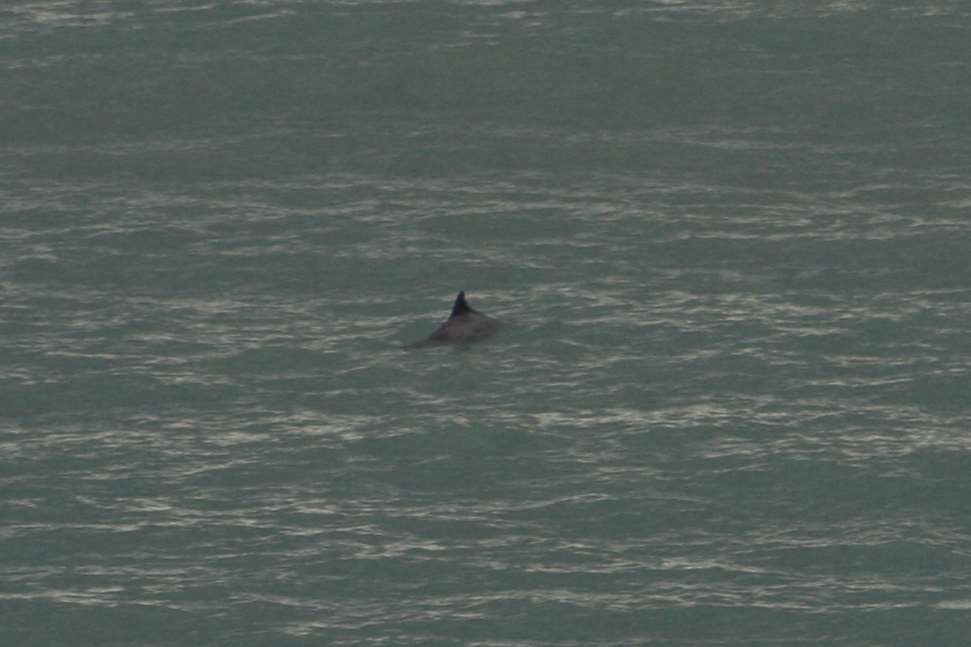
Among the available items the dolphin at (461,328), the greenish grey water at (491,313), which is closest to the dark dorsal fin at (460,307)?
the dolphin at (461,328)

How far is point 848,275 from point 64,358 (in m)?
34.4

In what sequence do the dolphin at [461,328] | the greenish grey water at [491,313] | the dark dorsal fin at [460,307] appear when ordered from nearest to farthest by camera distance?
the greenish grey water at [491,313] < the dark dorsal fin at [460,307] < the dolphin at [461,328]

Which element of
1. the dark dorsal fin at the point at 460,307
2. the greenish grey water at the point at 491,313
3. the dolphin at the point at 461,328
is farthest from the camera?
the dolphin at the point at 461,328

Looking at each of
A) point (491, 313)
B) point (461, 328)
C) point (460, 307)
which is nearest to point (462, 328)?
point (461, 328)

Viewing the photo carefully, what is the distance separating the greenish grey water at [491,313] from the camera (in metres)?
86.9

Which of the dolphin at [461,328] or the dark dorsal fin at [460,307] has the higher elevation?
the dark dorsal fin at [460,307]

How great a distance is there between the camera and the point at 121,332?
349 ft

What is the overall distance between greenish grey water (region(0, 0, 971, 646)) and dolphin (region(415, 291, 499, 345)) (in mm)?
1425

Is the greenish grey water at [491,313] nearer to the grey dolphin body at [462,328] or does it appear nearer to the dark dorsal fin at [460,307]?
the grey dolphin body at [462,328]

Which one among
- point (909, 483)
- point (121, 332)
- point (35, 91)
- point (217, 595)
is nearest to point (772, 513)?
point (909, 483)

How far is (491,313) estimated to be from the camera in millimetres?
106938

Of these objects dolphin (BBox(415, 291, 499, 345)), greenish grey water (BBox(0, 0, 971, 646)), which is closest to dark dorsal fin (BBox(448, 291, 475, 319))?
dolphin (BBox(415, 291, 499, 345))

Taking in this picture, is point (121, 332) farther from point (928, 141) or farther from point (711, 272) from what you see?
point (928, 141)

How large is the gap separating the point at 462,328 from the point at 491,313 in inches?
119
